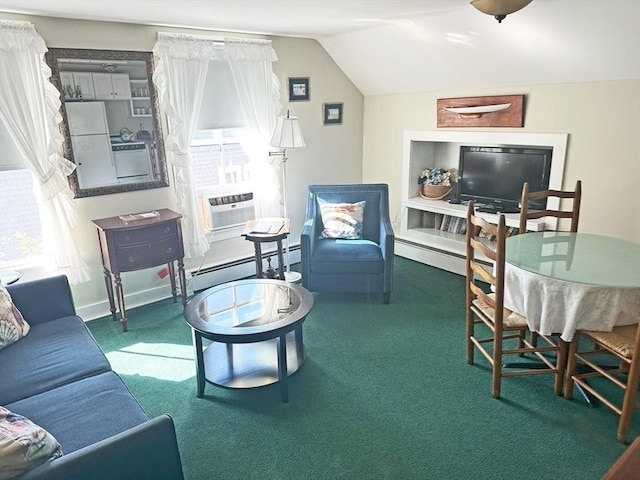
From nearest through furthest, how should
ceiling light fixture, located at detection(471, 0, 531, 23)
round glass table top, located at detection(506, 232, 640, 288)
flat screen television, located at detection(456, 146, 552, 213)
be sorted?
round glass table top, located at detection(506, 232, 640, 288), ceiling light fixture, located at detection(471, 0, 531, 23), flat screen television, located at detection(456, 146, 552, 213)

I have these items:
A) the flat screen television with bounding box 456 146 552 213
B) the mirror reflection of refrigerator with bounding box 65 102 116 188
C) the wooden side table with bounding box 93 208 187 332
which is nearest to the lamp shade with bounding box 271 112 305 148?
the wooden side table with bounding box 93 208 187 332

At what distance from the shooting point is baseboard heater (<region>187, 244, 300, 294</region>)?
163 inches

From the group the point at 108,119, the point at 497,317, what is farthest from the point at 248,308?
the point at 108,119

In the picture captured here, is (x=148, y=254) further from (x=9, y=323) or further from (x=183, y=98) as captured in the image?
(x=183, y=98)

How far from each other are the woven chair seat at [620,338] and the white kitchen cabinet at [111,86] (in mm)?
3511

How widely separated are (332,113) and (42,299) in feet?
10.9

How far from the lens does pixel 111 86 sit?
3.41 metres

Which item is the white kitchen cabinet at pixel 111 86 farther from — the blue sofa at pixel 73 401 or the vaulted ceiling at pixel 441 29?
the blue sofa at pixel 73 401

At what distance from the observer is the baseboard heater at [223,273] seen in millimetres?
4141

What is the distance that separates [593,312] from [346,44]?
3301mm

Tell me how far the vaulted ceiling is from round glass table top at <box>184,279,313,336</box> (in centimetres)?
182

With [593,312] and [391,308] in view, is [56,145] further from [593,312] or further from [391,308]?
[593,312]

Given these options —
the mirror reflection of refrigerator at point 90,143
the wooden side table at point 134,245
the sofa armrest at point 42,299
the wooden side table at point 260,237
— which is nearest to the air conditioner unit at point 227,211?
the wooden side table at point 260,237

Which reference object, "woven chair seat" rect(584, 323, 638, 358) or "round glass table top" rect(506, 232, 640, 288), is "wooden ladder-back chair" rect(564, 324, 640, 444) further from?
"round glass table top" rect(506, 232, 640, 288)
